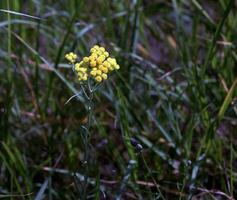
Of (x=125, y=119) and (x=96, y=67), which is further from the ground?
(x=96, y=67)

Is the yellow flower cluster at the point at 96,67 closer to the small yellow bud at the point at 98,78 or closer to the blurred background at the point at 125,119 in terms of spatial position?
the small yellow bud at the point at 98,78

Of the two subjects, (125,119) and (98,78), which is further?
(125,119)

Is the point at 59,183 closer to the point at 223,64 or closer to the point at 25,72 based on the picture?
the point at 25,72

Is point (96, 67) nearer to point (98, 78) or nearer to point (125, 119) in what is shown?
point (98, 78)

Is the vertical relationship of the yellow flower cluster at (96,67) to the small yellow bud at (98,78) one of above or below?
above

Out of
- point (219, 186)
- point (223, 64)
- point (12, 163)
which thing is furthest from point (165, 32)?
point (12, 163)

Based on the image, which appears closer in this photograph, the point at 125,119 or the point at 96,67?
the point at 96,67

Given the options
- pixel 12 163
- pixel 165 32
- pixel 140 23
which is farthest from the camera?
pixel 165 32

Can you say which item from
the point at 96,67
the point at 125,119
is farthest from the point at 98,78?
the point at 125,119

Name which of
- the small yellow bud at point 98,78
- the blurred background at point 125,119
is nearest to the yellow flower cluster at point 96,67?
the small yellow bud at point 98,78
